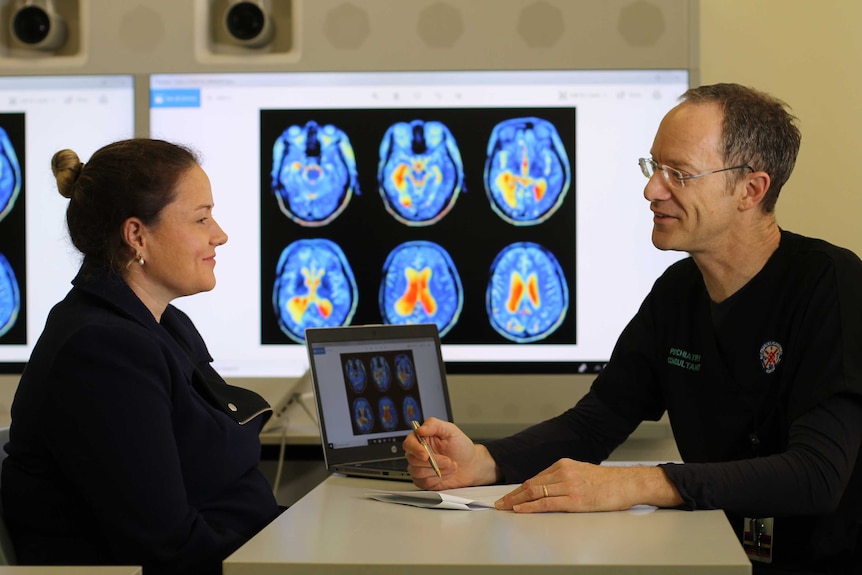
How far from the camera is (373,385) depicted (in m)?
2.08

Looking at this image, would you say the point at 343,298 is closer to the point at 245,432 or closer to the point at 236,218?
the point at 236,218

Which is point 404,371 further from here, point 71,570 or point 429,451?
point 71,570

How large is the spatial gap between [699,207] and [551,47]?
124 cm

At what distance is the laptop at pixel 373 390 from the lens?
1.98m

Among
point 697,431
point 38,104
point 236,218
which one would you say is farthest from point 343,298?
point 697,431

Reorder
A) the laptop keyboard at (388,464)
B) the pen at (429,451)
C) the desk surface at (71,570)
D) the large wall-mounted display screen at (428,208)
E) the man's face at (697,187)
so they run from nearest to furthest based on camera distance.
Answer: the desk surface at (71,570) < the pen at (429,451) < the man's face at (697,187) < the laptop keyboard at (388,464) < the large wall-mounted display screen at (428,208)

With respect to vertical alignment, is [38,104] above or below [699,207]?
above

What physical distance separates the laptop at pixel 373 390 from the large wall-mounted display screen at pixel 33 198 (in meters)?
1.39

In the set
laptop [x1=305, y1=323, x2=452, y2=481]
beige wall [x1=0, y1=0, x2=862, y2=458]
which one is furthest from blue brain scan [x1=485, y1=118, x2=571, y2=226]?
laptop [x1=305, y1=323, x2=452, y2=481]

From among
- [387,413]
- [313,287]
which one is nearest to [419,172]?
[313,287]

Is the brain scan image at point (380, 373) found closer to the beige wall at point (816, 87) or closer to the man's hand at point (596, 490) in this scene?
the man's hand at point (596, 490)

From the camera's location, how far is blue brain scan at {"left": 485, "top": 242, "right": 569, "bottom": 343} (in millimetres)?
2975

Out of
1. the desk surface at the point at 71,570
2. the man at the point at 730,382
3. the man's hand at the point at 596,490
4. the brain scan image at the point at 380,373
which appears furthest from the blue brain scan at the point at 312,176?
the desk surface at the point at 71,570

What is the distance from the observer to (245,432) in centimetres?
181
